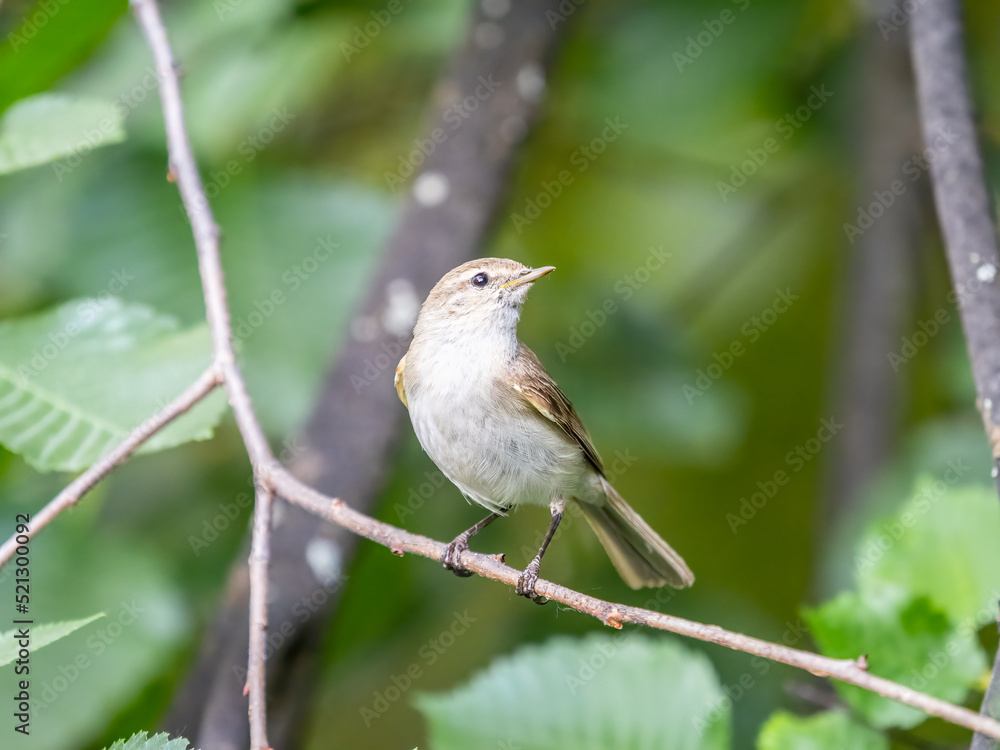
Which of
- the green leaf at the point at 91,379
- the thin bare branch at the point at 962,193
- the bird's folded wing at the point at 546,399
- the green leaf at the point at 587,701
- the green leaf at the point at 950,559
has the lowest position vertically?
the green leaf at the point at 587,701

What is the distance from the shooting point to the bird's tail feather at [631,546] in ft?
9.94

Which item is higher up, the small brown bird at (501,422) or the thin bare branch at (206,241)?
the thin bare branch at (206,241)

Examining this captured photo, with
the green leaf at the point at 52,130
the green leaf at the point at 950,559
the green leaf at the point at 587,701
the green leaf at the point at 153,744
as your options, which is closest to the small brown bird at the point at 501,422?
the green leaf at the point at 587,701

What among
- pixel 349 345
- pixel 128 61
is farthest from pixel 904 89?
pixel 128 61

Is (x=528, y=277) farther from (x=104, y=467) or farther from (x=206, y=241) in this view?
(x=104, y=467)

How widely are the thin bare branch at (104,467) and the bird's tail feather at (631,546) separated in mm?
1490

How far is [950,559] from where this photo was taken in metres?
2.40

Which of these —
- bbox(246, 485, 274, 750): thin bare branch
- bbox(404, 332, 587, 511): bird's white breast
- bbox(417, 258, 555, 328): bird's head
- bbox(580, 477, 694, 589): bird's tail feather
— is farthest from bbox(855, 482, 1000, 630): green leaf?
bbox(246, 485, 274, 750): thin bare branch

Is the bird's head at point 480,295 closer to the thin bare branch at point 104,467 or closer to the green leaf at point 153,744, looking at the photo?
the thin bare branch at point 104,467

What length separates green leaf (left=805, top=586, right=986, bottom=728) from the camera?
2.11 metres

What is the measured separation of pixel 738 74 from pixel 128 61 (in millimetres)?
2897

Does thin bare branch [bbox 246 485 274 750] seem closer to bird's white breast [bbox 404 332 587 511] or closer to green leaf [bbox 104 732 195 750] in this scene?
green leaf [bbox 104 732 195 750]

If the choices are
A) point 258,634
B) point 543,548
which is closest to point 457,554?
point 543,548

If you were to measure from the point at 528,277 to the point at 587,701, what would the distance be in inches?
52.5
